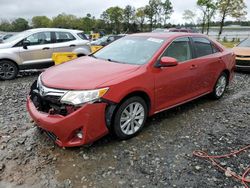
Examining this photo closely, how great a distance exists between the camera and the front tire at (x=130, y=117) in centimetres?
371

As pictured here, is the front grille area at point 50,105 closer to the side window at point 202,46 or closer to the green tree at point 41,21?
the side window at point 202,46

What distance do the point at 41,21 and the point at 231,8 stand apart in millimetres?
61125

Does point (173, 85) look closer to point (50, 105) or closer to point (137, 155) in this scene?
point (137, 155)

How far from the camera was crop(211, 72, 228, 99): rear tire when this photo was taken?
591 cm

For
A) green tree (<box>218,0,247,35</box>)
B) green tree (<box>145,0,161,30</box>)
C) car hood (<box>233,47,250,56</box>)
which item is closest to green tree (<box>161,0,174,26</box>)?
green tree (<box>145,0,161,30</box>)

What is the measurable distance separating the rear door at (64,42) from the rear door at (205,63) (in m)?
5.16

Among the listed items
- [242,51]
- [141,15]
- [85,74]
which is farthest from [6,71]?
[141,15]

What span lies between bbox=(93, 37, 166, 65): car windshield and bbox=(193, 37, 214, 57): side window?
1006mm

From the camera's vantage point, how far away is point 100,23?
61656 millimetres

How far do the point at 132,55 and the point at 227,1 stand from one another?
38.2 m

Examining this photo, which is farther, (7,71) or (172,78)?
(7,71)

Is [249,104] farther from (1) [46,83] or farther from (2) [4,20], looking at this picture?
(2) [4,20]

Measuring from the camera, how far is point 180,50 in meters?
4.80

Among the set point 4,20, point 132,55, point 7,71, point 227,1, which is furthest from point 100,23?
point 132,55
